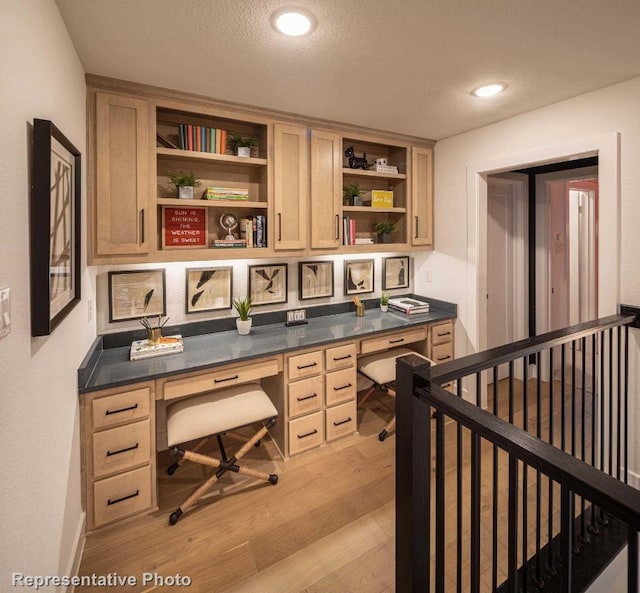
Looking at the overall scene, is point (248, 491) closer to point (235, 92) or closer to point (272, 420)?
point (272, 420)

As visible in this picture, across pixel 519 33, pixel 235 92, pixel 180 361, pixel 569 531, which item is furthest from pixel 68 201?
pixel 519 33

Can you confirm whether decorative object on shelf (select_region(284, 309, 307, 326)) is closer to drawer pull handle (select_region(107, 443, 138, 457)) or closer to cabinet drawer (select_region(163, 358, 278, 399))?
cabinet drawer (select_region(163, 358, 278, 399))

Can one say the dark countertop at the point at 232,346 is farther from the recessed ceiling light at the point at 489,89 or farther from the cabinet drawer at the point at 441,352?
the recessed ceiling light at the point at 489,89

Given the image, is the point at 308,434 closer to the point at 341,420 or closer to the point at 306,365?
the point at 341,420

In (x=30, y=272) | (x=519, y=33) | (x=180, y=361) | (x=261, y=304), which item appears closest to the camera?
(x=30, y=272)

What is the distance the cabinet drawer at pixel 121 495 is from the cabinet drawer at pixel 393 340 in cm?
167

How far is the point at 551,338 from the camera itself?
1466mm

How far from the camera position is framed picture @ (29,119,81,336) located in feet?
3.74

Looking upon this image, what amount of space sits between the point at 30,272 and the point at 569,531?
1679 millimetres

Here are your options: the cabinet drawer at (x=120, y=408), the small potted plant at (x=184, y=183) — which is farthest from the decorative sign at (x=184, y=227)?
the cabinet drawer at (x=120, y=408)

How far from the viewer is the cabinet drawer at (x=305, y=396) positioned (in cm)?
250

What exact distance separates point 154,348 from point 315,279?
146 cm

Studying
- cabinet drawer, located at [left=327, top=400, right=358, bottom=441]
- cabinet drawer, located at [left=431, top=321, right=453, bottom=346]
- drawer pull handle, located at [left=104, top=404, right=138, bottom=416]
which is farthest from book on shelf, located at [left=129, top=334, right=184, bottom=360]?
cabinet drawer, located at [left=431, top=321, right=453, bottom=346]

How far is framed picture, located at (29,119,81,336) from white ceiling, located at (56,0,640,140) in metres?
0.64
